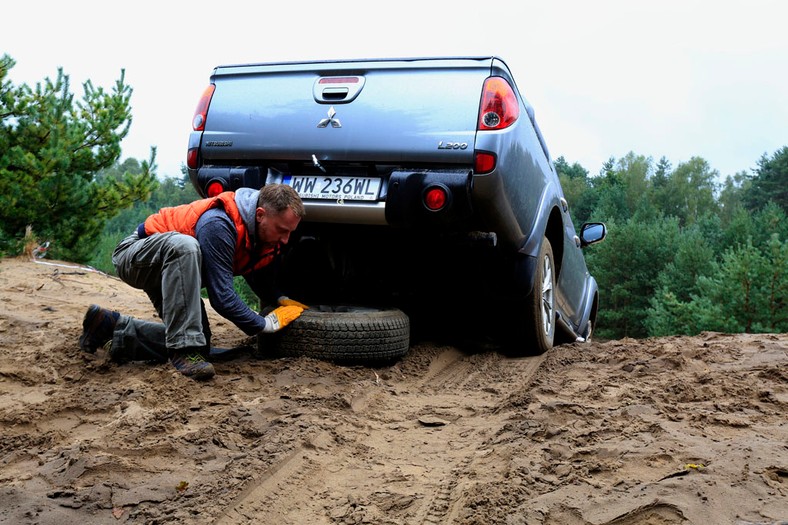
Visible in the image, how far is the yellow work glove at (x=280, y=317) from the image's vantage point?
4.14m

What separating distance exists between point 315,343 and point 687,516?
258 cm

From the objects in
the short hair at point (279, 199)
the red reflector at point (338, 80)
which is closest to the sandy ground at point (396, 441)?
the short hair at point (279, 199)

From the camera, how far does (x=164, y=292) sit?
393cm

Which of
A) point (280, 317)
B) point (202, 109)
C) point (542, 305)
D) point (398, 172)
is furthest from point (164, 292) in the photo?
point (542, 305)

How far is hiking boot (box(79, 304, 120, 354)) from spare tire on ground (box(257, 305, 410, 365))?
924mm

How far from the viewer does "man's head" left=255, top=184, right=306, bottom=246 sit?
3.90 meters

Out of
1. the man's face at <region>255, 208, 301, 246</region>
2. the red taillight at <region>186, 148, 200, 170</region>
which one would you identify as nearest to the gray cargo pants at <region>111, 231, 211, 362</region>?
the man's face at <region>255, 208, 301, 246</region>

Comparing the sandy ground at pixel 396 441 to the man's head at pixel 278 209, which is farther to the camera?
the man's head at pixel 278 209

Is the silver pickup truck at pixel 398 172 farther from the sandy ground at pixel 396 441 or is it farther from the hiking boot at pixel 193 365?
the hiking boot at pixel 193 365

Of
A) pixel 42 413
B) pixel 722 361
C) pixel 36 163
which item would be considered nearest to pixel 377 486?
pixel 42 413

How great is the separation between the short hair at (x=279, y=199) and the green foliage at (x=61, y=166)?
810 centimetres

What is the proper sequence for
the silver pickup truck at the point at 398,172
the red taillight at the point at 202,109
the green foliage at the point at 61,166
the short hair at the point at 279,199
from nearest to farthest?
the short hair at the point at 279,199 → the silver pickup truck at the point at 398,172 → the red taillight at the point at 202,109 → the green foliage at the point at 61,166

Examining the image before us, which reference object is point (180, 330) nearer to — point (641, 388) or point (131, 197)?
point (641, 388)

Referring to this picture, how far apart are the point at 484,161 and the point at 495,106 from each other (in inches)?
13.6
